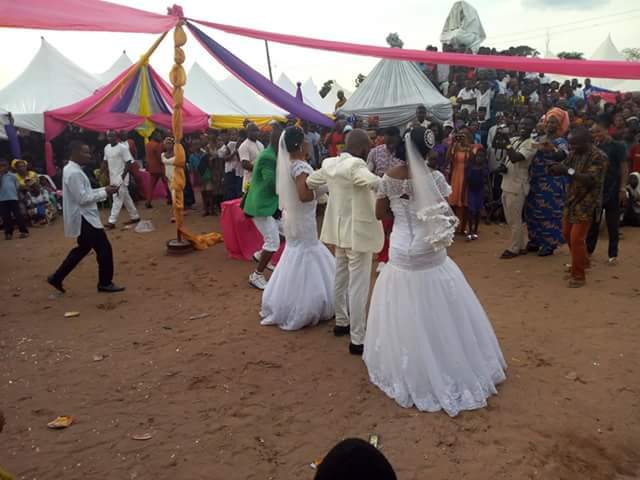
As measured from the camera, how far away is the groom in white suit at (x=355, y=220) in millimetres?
4090

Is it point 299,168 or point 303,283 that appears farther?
point 303,283

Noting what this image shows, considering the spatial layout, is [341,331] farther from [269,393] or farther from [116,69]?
[116,69]

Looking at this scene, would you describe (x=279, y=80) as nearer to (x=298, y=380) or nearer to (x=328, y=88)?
(x=328, y=88)

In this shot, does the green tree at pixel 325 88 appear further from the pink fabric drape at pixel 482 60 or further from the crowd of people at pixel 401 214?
the pink fabric drape at pixel 482 60

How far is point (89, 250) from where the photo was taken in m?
6.07

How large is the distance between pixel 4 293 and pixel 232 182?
5152 mm

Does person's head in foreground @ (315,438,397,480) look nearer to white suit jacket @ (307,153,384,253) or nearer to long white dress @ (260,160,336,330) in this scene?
white suit jacket @ (307,153,384,253)

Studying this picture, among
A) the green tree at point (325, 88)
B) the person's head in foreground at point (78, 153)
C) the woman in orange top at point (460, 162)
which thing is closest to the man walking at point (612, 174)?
the woman in orange top at point (460, 162)

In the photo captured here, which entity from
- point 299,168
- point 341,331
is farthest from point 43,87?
point 341,331

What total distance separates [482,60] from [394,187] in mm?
1679

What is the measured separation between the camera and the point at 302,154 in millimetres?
4699

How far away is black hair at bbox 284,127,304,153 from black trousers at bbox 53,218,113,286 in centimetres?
285

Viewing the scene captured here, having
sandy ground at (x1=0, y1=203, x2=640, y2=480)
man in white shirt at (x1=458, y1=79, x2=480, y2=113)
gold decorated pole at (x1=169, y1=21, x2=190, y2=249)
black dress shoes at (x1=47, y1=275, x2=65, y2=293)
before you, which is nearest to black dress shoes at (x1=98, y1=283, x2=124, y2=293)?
sandy ground at (x1=0, y1=203, x2=640, y2=480)

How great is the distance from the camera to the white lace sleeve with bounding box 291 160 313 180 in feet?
15.1
